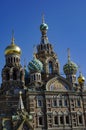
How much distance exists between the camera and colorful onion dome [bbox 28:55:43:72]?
47.8 metres

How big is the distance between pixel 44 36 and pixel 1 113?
56.5 feet

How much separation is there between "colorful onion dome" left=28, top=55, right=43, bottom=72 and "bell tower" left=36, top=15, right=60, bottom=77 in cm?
153

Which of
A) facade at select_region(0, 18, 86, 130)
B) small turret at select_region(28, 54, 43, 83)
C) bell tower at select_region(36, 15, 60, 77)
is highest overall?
bell tower at select_region(36, 15, 60, 77)

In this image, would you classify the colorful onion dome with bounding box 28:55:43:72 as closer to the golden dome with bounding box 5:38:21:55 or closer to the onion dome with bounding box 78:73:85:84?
the golden dome with bounding box 5:38:21:55

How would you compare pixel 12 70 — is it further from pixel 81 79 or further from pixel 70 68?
pixel 81 79

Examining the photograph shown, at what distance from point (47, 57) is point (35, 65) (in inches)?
169

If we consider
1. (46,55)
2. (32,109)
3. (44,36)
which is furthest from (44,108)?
(44,36)

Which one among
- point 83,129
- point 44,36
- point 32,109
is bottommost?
point 83,129

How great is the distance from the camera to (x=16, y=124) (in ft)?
136

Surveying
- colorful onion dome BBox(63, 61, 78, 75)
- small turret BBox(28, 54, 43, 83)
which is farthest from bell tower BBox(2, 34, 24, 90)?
colorful onion dome BBox(63, 61, 78, 75)

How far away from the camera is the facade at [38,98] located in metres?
43.2

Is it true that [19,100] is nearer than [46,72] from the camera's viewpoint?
Yes

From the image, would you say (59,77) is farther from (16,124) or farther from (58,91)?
(16,124)

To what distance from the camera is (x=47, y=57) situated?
51.6 m
